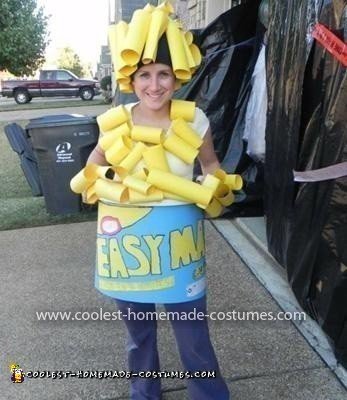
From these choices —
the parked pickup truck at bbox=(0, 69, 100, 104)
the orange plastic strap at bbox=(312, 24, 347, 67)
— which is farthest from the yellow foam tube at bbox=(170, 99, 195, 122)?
the parked pickup truck at bbox=(0, 69, 100, 104)

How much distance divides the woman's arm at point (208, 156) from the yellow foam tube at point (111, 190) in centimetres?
39

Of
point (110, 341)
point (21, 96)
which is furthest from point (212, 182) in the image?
point (21, 96)

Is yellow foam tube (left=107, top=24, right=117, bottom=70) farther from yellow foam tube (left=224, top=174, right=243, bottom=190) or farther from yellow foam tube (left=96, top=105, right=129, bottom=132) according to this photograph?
yellow foam tube (left=224, top=174, right=243, bottom=190)

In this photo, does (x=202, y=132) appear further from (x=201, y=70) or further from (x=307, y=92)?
(x=201, y=70)

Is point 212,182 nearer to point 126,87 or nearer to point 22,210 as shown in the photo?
point 126,87

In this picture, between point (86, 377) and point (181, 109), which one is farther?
point (86, 377)

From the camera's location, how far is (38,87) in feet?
87.2

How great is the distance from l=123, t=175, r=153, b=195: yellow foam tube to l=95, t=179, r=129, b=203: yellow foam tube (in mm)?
24

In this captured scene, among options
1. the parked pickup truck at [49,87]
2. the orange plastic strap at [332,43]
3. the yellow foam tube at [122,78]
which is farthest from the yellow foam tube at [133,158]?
the parked pickup truck at [49,87]

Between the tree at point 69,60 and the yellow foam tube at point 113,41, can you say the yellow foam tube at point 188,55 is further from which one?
the tree at point 69,60

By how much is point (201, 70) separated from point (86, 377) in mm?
3225

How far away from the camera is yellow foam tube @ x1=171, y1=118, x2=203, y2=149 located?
188 cm

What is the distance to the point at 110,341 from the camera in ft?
9.34

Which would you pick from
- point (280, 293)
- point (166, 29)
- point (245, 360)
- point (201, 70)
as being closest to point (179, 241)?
point (166, 29)
